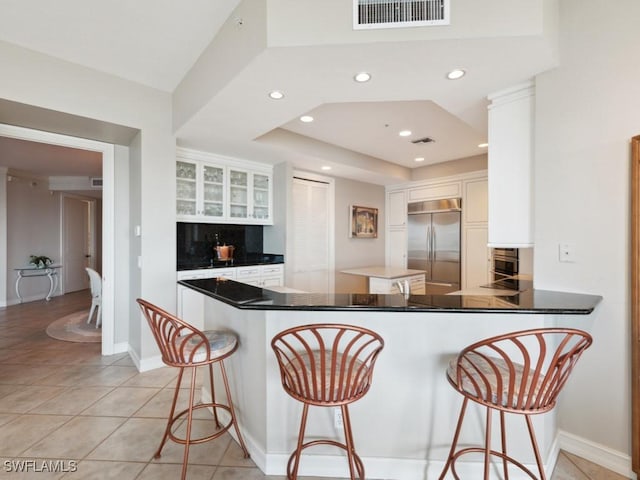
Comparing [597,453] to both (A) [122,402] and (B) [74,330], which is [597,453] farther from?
(B) [74,330]

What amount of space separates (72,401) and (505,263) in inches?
180

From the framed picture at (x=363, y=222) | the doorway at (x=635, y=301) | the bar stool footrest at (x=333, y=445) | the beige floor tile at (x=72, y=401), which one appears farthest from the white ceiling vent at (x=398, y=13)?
the framed picture at (x=363, y=222)

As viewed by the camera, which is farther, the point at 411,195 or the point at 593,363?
the point at 411,195

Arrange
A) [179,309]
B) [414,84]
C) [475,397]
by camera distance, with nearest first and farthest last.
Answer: [475,397], [414,84], [179,309]

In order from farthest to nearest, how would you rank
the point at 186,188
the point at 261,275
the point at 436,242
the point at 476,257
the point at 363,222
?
the point at 363,222 → the point at 436,242 → the point at 476,257 → the point at 261,275 → the point at 186,188

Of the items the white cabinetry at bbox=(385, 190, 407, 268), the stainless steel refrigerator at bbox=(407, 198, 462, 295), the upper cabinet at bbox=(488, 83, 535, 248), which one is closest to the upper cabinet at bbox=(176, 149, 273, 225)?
the white cabinetry at bbox=(385, 190, 407, 268)

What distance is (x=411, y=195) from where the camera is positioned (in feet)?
18.7

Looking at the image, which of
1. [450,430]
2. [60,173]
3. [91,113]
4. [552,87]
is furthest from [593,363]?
[60,173]

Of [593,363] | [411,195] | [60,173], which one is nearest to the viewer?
[593,363]

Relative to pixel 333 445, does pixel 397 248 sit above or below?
above

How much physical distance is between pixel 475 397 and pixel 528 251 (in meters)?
2.82

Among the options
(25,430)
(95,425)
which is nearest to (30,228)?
(25,430)

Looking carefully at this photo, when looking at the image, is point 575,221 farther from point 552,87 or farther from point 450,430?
→ point 450,430

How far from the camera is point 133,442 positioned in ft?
6.28
